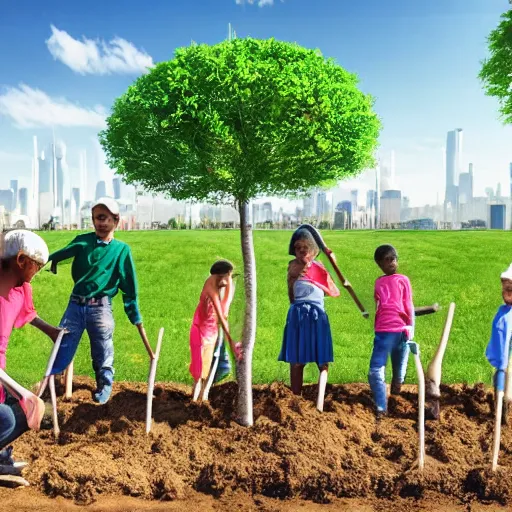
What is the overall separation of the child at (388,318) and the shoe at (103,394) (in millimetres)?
2677

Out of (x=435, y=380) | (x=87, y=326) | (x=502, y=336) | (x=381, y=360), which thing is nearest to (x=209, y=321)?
(x=87, y=326)

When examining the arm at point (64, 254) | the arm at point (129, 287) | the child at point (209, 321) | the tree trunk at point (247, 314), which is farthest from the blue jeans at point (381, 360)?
the arm at point (64, 254)

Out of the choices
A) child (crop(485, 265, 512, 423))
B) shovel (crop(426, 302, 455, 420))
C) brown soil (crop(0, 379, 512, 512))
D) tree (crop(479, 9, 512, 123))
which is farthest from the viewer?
tree (crop(479, 9, 512, 123))

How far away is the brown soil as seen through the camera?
4570 mm

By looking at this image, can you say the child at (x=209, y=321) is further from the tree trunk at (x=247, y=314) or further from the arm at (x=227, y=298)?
the tree trunk at (x=247, y=314)

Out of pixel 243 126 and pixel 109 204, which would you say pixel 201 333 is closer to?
pixel 109 204

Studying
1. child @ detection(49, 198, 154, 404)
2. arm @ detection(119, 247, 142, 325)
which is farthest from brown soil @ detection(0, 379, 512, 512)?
arm @ detection(119, 247, 142, 325)

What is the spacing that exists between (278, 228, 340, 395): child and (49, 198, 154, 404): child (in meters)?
1.48

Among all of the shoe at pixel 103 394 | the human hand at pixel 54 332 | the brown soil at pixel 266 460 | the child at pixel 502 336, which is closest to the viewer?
the brown soil at pixel 266 460

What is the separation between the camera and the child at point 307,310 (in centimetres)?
583

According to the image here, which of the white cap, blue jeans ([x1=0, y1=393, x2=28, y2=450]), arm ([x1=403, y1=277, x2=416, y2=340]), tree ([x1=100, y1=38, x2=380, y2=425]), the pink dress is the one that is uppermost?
tree ([x1=100, y1=38, x2=380, y2=425])

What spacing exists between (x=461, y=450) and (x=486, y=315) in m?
6.81

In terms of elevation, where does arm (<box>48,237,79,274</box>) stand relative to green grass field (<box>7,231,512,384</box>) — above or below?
above

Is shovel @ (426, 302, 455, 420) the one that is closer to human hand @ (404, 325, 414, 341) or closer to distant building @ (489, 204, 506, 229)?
human hand @ (404, 325, 414, 341)
